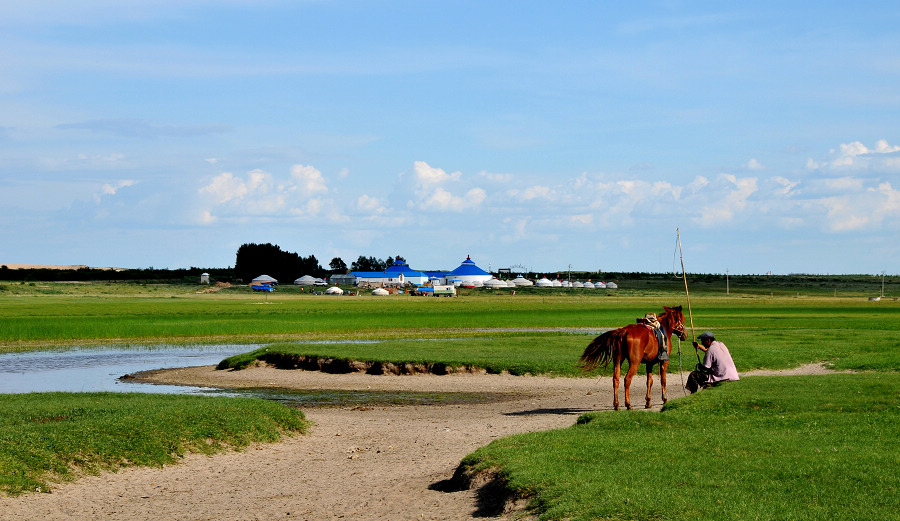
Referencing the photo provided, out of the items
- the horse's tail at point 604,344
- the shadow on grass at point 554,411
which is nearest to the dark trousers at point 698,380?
the horse's tail at point 604,344

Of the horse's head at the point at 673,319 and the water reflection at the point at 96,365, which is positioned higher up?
the horse's head at the point at 673,319

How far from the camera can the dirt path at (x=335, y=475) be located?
12.7m

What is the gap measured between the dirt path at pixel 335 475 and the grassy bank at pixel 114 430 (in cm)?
39

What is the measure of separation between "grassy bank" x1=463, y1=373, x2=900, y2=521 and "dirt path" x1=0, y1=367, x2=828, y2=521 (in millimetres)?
1530

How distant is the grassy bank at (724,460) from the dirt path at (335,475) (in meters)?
1.53

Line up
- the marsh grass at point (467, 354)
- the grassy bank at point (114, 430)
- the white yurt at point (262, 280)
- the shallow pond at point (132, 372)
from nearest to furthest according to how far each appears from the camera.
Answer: the grassy bank at point (114, 430)
the shallow pond at point (132, 372)
the marsh grass at point (467, 354)
the white yurt at point (262, 280)

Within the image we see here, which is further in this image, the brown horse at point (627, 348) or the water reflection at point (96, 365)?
the water reflection at point (96, 365)

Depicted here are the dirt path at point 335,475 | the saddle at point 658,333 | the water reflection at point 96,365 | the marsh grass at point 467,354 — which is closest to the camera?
the dirt path at point 335,475

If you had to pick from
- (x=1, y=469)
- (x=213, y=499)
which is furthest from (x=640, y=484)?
(x=1, y=469)

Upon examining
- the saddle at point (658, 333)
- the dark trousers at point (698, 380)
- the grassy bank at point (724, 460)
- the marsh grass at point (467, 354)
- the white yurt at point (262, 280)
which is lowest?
the marsh grass at point (467, 354)

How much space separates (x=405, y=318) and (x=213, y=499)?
189ft

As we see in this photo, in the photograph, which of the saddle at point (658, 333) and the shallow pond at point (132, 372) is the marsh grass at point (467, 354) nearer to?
the shallow pond at point (132, 372)

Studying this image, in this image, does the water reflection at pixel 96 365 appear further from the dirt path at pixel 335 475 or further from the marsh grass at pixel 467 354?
the dirt path at pixel 335 475

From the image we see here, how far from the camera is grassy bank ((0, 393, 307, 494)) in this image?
14344mm
